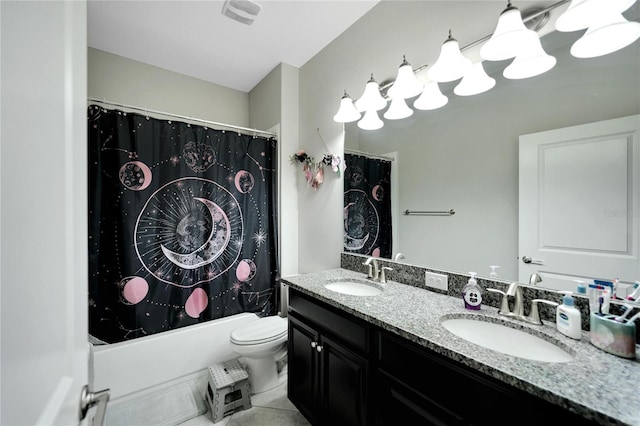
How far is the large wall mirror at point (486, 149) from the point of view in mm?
978

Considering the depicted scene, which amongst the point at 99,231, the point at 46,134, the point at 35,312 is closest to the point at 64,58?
the point at 46,134

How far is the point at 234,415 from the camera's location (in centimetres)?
167

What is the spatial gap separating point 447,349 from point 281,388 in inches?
62.1

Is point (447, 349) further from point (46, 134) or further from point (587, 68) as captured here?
point (587, 68)

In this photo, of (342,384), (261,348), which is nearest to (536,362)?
(342,384)

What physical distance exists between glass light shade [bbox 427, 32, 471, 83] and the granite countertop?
1.12 meters

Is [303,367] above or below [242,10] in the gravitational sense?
below

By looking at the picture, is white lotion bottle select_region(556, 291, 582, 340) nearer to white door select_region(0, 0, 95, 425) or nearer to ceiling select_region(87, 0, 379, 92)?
white door select_region(0, 0, 95, 425)

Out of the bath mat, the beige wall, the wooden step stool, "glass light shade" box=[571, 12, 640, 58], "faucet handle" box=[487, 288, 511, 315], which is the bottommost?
the bath mat

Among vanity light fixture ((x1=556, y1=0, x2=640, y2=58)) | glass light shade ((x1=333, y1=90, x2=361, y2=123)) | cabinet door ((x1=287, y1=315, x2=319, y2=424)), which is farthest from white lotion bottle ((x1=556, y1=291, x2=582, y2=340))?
glass light shade ((x1=333, y1=90, x2=361, y2=123))

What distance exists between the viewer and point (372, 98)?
170 cm

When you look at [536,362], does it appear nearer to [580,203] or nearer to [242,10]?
[580,203]

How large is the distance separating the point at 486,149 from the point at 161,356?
8.19 ft

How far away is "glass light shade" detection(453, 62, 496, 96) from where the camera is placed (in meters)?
1.26
